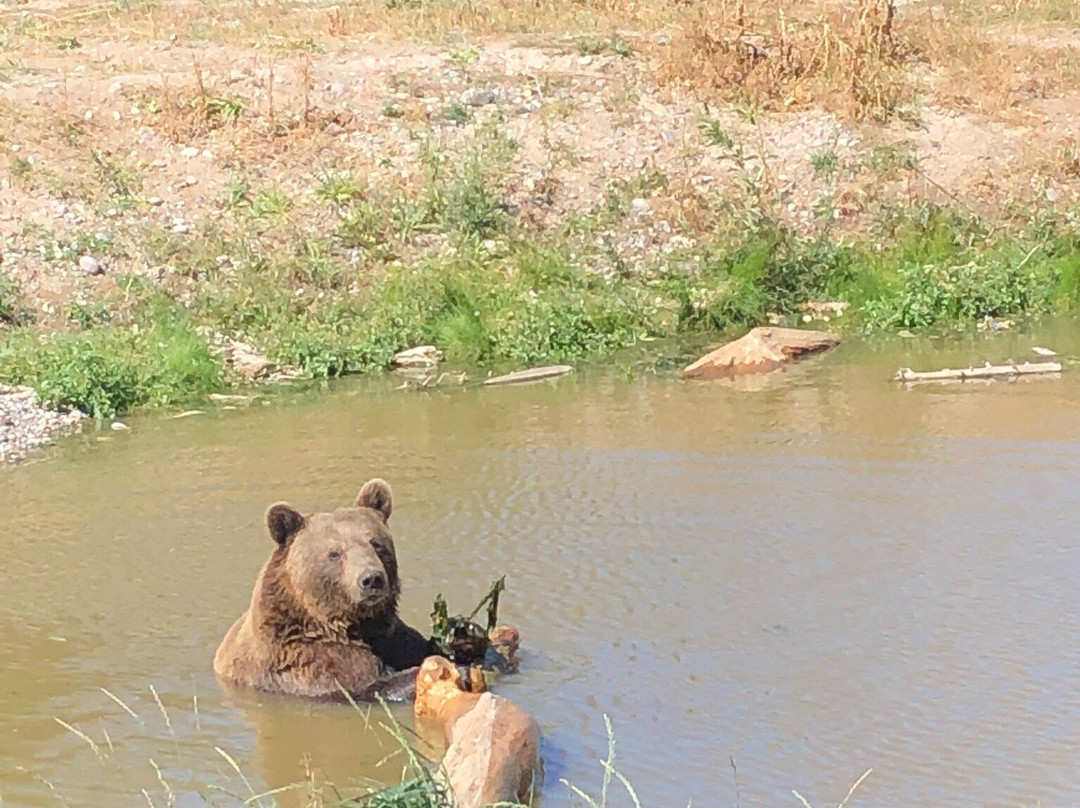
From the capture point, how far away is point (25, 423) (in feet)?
36.5

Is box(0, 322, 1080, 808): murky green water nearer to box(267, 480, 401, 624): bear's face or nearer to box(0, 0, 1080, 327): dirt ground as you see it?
box(267, 480, 401, 624): bear's face

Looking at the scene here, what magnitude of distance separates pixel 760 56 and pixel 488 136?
3127 millimetres

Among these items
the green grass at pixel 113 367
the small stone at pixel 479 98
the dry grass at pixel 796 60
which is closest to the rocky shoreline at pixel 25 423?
the green grass at pixel 113 367

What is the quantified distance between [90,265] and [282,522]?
799 cm

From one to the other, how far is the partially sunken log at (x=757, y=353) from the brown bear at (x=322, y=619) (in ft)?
18.7

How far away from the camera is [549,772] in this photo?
18.2ft

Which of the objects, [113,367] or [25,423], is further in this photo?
[113,367]

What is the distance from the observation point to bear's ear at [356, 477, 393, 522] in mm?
6484

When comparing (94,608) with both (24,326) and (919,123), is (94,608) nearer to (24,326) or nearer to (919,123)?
(24,326)

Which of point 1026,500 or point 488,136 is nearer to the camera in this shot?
point 1026,500

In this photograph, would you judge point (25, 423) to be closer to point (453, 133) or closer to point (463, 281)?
point (463, 281)

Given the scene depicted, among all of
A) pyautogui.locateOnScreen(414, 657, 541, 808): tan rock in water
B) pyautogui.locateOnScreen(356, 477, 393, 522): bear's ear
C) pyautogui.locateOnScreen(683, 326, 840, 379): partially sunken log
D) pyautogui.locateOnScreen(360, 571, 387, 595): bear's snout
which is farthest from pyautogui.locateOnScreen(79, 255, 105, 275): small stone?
Result: pyautogui.locateOnScreen(414, 657, 541, 808): tan rock in water

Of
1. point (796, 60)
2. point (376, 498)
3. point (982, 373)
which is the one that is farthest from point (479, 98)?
point (376, 498)

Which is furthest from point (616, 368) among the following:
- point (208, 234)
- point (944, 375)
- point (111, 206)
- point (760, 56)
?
point (760, 56)
